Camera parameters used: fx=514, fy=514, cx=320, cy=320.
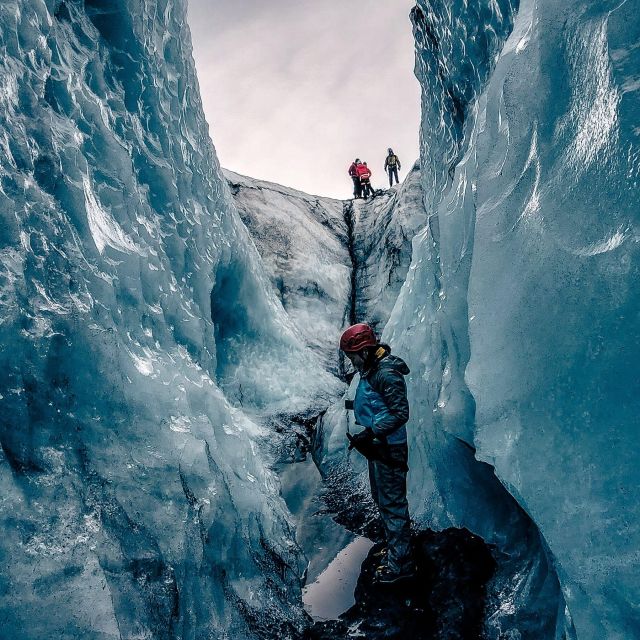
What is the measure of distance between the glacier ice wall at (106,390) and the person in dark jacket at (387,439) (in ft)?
2.43

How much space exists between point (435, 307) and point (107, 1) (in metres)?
3.70

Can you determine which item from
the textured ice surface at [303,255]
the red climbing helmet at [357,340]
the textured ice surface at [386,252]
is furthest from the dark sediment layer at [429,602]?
the textured ice surface at [386,252]

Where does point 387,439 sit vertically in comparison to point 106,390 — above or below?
below

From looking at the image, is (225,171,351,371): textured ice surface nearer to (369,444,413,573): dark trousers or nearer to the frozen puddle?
the frozen puddle

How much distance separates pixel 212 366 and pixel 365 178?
11.4 m

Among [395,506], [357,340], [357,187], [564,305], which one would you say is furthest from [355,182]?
[564,305]

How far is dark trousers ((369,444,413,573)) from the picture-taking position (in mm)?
3051

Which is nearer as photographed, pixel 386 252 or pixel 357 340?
pixel 357 340

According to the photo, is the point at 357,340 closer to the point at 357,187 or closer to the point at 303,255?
the point at 303,255

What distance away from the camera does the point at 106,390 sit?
2646 millimetres

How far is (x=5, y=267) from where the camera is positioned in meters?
2.23

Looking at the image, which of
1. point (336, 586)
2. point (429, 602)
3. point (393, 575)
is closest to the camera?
point (429, 602)

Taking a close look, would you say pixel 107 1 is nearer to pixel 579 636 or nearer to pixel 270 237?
pixel 579 636

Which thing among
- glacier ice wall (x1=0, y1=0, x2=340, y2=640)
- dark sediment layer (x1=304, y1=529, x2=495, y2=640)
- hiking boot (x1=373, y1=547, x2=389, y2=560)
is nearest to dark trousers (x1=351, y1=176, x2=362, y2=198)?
glacier ice wall (x1=0, y1=0, x2=340, y2=640)
